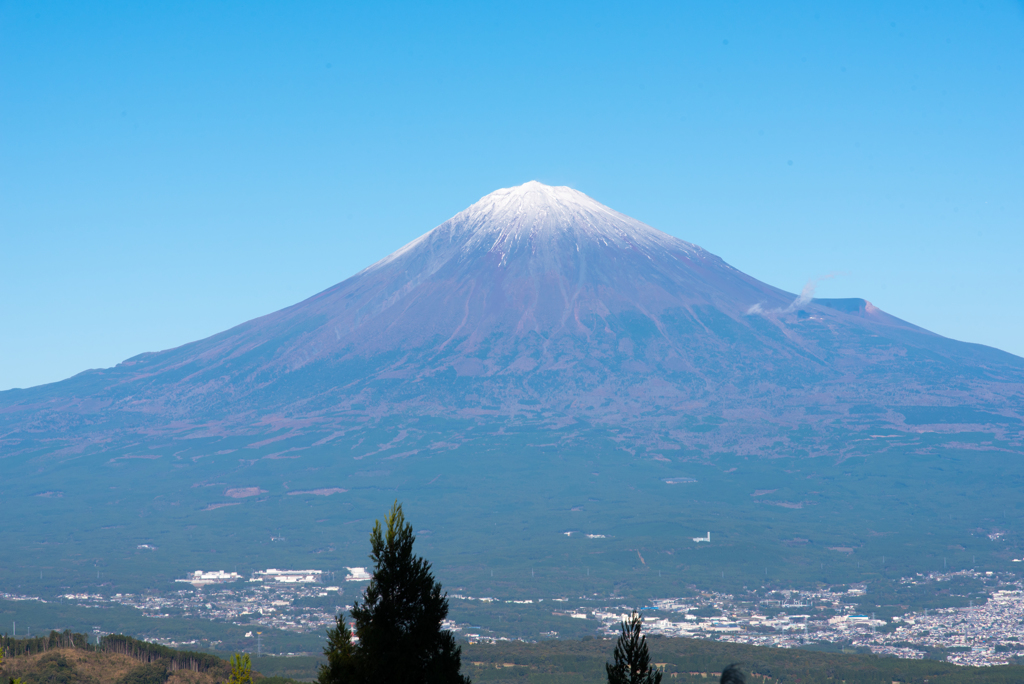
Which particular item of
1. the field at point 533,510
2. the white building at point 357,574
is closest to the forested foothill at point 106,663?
the field at point 533,510

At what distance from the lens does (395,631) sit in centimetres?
1391

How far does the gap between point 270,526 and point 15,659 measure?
104 meters

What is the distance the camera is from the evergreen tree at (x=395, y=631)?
13727mm

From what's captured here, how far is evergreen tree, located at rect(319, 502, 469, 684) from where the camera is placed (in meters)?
13.7

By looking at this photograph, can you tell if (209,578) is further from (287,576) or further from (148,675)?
(148,675)

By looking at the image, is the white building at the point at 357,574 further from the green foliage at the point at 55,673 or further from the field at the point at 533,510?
the green foliage at the point at 55,673

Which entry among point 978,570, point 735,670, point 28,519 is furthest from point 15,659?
point 978,570

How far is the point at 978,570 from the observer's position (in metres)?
142

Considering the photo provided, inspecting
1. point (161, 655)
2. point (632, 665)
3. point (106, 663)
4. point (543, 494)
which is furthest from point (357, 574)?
point (632, 665)

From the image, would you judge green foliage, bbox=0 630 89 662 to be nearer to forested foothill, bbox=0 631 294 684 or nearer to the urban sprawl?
forested foothill, bbox=0 631 294 684

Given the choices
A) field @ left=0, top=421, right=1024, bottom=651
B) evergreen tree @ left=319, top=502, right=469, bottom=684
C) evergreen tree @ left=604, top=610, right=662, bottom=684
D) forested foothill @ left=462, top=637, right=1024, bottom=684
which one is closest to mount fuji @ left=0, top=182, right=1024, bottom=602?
field @ left=0, top=421, right=1024, bottom=651

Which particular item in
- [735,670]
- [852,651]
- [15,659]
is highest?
[735,670]

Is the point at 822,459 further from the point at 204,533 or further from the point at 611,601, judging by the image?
the point at 204,533

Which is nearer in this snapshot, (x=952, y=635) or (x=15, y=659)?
(x=15, y=659)
